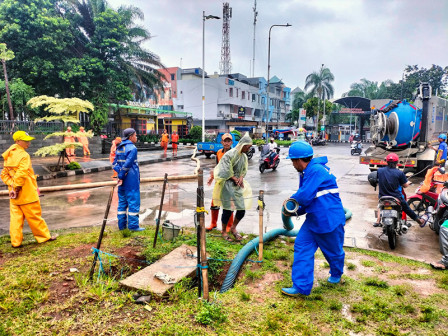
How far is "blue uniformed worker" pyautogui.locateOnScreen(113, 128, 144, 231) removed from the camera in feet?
17.6

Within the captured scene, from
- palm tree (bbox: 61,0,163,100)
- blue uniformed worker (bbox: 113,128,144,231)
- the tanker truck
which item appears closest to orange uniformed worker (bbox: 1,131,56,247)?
blue uniformed worker (bbox: 113,128,144,231)

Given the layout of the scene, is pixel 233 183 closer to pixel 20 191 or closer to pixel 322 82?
pixel 20 191

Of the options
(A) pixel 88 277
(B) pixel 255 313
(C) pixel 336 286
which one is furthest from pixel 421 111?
(A) pixel 88 277

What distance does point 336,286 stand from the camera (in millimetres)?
3668

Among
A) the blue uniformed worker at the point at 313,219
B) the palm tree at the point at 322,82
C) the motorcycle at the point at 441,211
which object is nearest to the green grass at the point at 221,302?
the blue uniformed worker at the point at 313,219

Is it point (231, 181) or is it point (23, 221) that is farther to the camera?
point (231, 181)

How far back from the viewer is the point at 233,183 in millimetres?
5043

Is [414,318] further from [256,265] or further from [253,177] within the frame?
[253,177]

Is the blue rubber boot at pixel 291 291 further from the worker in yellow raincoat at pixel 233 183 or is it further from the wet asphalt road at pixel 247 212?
the wet asphalt road at pixel 247 212

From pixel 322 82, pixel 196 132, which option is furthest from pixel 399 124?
pixel 322 82

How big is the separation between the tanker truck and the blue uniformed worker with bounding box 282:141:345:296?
8798 mm

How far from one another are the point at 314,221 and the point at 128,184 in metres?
3.39

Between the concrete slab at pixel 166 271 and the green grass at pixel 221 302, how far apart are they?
3.3 inches

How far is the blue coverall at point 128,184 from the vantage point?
5.36 m
